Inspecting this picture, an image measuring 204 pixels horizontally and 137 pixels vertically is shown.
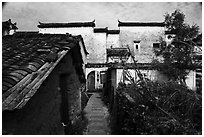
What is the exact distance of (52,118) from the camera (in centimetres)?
374

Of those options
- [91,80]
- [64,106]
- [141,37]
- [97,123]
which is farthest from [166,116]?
[141,37]

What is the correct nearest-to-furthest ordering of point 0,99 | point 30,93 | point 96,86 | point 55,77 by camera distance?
point 0,99
point 30,93
point 55,77
point 96,86

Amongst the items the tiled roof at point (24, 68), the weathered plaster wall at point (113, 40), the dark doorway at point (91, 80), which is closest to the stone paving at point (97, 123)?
the tiled roof at point (24, 68)

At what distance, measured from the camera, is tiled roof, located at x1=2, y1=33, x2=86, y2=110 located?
2051 millimetres

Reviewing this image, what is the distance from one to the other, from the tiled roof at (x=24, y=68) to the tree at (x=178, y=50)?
340 inches

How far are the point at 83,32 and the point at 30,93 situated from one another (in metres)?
20.0

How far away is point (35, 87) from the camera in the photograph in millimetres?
→ 2260

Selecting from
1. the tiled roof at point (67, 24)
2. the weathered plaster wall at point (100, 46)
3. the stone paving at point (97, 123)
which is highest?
the tiled roof at point (67, 24)

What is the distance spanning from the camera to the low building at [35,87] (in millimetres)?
2172

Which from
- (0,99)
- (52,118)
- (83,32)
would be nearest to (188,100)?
(52,118)

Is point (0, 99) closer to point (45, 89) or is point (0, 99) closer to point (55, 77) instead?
point (45, 89)

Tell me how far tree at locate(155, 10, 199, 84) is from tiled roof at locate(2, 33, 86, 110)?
8.63m

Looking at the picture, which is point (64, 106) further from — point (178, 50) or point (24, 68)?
point (178, 50)

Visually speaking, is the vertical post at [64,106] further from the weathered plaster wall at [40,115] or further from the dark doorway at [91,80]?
the dark doorway at [91,80]
